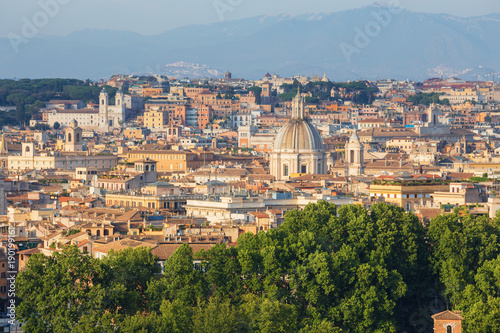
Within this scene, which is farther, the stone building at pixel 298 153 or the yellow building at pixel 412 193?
the stone building at pixel 298 153

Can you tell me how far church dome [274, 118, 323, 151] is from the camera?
286ft

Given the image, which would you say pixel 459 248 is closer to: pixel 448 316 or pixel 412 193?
pixel 448 316

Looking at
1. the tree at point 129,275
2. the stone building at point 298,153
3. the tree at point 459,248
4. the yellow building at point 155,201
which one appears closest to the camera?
the tree at point 129,275

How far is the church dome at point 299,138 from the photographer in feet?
286

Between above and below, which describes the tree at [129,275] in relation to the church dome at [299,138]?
below

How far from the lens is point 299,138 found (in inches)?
3445

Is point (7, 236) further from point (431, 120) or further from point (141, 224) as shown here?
point (431, 120)

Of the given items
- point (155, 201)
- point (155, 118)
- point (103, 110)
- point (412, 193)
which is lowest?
point (155, 201)

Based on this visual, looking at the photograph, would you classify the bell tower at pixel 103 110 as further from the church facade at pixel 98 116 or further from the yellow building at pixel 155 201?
the yellow building at pixel 155 201

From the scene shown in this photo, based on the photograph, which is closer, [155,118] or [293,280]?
[293,280]

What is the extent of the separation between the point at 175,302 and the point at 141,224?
1330 cm

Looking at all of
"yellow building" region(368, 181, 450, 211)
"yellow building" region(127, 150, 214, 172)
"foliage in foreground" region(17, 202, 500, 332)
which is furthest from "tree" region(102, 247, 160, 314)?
"yellow building" region(127, 150, 214, 172)

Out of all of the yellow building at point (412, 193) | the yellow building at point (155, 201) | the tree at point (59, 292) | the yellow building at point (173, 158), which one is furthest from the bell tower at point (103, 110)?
the tree at point (59, 292)

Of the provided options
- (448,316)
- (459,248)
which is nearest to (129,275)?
(448,316)
